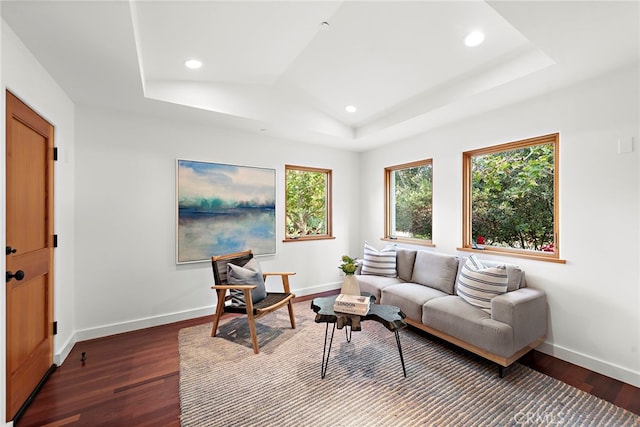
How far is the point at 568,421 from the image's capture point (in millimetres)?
1812

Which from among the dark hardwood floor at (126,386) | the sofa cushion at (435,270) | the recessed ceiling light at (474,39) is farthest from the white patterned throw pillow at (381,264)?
the recessed ceiling light at (474,39)

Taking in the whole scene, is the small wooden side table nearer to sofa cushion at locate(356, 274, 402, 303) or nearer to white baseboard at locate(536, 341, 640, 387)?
sofa cushion at locate(356, 274, 402, 303)

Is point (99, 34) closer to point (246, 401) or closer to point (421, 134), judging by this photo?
point (246, 401)

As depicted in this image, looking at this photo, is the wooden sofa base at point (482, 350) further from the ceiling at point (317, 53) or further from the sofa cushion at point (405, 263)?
the ceiling at point (317, 53)

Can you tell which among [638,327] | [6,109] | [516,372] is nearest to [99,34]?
[6,109]

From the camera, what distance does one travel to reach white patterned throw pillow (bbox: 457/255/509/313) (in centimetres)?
254

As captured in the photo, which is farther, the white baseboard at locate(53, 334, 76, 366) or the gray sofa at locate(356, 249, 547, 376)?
the white baseboard at locate(53, 334, 76, 366)

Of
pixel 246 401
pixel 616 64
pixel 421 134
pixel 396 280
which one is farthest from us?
pixel 421 134

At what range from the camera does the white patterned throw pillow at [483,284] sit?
8.32 feet

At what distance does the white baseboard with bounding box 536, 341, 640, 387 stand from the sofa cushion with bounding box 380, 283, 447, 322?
98cm

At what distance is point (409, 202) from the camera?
4277 mm

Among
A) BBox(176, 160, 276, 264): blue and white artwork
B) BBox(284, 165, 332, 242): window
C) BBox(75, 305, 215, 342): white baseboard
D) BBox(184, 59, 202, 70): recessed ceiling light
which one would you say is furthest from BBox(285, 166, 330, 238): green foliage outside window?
BBox(184, 59, 202, 70): recessed ceiling light

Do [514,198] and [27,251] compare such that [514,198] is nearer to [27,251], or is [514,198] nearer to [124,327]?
[27,251]

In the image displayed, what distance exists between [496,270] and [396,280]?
4.18 ft
